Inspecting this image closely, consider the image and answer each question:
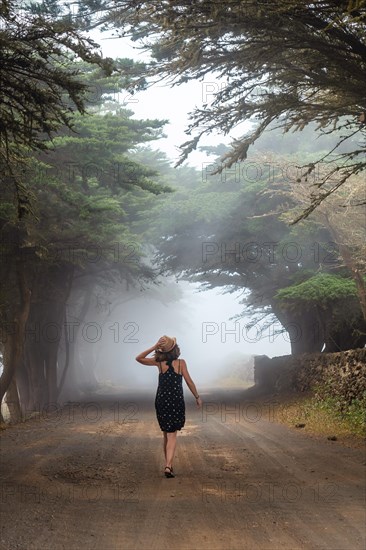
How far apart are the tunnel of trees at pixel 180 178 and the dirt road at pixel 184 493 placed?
371cm

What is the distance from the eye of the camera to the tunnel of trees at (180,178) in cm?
934

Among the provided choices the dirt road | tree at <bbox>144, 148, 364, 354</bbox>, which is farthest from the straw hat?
tree at <bbox>144, 148, 364, 354</bbox>

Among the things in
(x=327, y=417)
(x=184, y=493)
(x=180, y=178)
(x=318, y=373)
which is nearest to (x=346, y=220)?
(x=318, y=373)

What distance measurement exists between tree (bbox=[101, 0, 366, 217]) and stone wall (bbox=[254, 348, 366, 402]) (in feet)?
26.1

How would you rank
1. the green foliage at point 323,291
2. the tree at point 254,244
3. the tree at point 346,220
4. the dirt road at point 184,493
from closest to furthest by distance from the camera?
the dirt road at point 184,493 < the tree at point 346,220 < the green foliage at point 323,291 < the tree at point 254,244

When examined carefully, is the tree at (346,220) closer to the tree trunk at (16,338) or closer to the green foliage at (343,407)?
the green foliage at (343,407)

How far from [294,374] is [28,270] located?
11586 millimetres

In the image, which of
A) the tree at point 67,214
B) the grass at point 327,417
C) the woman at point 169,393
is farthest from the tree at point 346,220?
the woman at point 169,393

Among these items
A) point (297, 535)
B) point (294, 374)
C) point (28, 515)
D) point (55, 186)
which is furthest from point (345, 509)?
point (294, 374)

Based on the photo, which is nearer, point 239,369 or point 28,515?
point 28,515

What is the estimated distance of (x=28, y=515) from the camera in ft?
24.1

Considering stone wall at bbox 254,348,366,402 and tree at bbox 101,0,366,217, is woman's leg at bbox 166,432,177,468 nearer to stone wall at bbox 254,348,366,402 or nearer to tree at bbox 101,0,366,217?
tree at bbox 101,0,366,217

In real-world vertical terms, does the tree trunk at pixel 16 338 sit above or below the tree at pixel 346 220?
below

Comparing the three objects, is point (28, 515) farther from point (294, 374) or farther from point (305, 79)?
point (294, 374)
